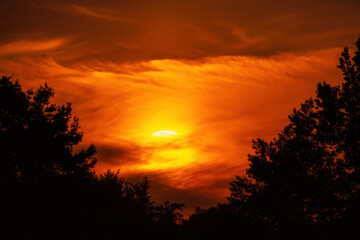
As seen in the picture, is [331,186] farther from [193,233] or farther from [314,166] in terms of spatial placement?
[193,233]

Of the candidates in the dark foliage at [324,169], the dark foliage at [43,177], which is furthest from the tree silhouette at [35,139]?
the dark foliage at [324,169]

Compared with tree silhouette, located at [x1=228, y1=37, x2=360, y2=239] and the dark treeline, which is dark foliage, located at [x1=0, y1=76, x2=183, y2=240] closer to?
the dark treeline

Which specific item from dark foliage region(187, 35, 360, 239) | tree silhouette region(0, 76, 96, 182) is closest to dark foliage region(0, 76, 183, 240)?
tree silhouette region(0, 76, 96, 182)

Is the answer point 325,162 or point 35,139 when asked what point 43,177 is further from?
point 325,162

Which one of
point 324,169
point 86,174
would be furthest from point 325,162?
point 86,174

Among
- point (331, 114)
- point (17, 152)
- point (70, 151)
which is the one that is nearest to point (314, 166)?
point (331, 114)

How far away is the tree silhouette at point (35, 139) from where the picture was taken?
99.3 ft

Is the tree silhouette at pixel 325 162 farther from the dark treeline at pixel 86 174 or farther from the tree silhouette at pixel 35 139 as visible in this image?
the tree silhouette at pixel 35 139

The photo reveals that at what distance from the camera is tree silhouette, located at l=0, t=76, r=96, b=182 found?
3028cm

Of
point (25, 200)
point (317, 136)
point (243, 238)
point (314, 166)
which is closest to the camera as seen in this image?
point (25, 200)

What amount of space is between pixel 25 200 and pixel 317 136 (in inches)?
911

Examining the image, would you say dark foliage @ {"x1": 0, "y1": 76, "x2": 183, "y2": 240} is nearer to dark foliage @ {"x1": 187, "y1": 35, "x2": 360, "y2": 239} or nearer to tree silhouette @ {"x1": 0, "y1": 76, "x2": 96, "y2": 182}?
tree silhouette @ {"x1": 0, "y1": 76, "x2": 96, "y2": 182}

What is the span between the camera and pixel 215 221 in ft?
221

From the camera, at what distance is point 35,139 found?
31.5 metres
